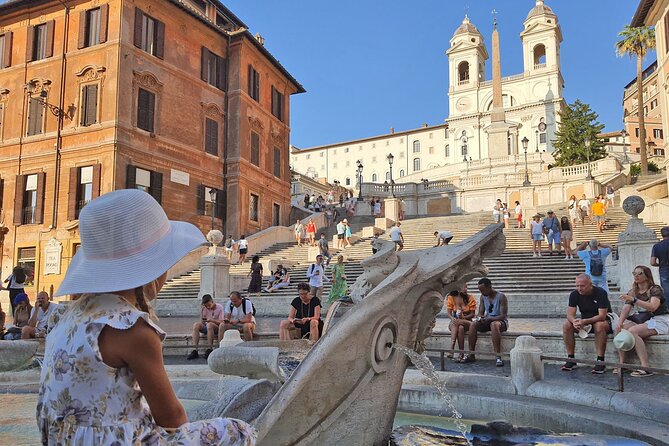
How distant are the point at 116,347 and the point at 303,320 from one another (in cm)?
737

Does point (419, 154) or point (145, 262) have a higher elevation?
point (419, 154)

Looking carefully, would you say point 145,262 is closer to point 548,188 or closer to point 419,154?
point 548,188

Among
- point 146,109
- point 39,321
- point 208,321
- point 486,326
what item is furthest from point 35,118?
point 486,326

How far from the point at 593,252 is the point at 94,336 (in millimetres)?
11812

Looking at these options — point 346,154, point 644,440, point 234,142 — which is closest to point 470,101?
point 346,154

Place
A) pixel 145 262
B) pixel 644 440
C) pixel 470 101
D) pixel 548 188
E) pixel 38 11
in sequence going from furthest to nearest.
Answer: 1. pixel 470 101
2. pixel 548 188
3. pixel 38 11
4. pixel 644 440
5. pixel 145 262

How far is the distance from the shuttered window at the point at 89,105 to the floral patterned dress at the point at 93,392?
25.6 meters

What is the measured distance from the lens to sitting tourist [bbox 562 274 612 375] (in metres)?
6.78

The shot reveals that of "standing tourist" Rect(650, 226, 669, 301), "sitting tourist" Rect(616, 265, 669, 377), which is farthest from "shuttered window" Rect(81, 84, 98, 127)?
"sitting tourist" Rect(616, 265, 669, 377)

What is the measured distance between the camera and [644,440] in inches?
153

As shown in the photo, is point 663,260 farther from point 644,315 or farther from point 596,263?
point 596,263

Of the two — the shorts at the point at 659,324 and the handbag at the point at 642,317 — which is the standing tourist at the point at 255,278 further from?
the shorts at the point at 659,324

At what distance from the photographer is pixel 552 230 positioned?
17.8 meters

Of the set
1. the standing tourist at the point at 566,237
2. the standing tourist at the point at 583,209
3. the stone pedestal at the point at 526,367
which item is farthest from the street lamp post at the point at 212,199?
the stone pedestal at the point at 526,367
